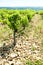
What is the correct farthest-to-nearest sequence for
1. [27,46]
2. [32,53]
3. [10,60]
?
[27,46] < [32,53] < [10,60]

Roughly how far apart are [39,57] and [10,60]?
118 cm

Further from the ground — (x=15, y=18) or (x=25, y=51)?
(x=15, y=18)

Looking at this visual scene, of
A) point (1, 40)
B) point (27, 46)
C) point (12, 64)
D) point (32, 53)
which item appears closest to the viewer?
point (12, 64)

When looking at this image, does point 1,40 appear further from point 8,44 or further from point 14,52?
point 14,52

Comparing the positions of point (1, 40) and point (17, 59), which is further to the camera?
point (1, 40)

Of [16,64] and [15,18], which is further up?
[15,18]

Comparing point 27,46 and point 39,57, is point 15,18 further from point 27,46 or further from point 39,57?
point 39,57

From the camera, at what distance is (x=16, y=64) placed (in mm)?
6410

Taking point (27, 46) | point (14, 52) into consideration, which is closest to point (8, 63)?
point (14, 52)

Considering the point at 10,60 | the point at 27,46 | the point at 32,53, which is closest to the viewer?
the point at 10,60

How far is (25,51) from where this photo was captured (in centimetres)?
783

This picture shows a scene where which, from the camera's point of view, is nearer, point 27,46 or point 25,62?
point 25,62

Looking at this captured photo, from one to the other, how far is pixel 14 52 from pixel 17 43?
1.37 m

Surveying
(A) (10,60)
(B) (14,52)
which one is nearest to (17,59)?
(A) (10,60)
